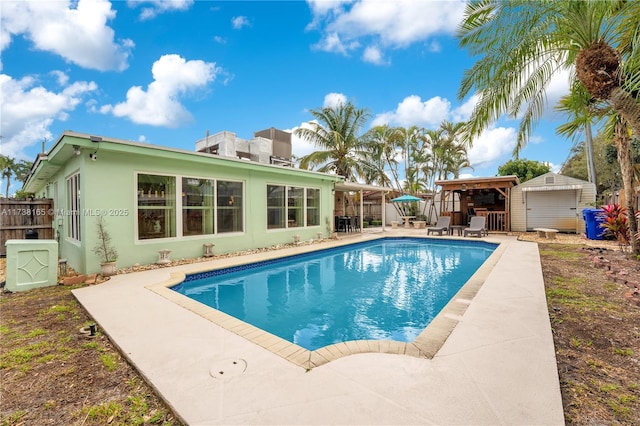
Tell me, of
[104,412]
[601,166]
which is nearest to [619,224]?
[104,412]

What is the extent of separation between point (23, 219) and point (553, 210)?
81.0ft

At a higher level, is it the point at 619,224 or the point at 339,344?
the point at 619,224

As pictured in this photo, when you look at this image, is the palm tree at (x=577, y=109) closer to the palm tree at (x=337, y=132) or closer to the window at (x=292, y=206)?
the window at (x=292, y=206)

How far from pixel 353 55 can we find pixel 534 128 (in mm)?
10789

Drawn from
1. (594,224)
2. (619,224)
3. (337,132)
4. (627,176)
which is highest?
(337,132)

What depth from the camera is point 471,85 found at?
262 inches

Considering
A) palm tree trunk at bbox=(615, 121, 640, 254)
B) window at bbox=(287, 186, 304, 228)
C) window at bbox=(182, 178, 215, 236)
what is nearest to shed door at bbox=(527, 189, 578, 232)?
palm tree trunk at bbox=(615, 121, 640, 254)

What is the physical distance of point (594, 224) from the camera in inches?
495

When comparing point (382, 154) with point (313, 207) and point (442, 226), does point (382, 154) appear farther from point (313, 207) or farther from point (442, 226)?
point (313, 207)

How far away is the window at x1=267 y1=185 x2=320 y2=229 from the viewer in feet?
37.1

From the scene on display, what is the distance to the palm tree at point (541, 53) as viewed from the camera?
4621 mm

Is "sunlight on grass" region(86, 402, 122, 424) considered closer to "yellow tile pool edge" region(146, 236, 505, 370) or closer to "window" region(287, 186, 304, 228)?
"yellow tile pool edge" region(146, 236, 505, 370)

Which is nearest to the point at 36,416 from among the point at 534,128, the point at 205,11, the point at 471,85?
the point at 471,85

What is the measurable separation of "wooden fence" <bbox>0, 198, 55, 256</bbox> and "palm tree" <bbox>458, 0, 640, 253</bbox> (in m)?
14.2
